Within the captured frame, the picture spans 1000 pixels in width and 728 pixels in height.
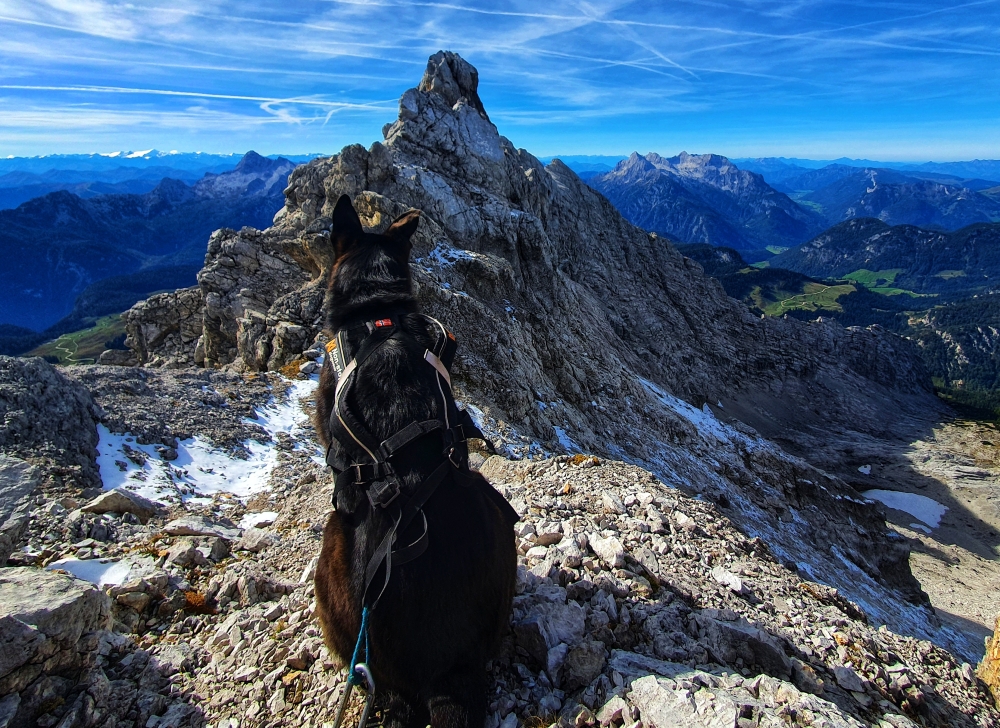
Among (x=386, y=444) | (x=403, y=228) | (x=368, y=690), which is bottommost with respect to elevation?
(x=368, y=690)

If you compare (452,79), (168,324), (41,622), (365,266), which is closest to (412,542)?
(41,622)

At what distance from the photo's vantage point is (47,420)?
789 cm

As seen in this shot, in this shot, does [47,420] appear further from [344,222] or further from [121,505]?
[344,222]

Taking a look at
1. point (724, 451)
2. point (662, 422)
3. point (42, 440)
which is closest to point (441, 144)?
point (662, 422)

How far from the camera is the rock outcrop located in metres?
17.7

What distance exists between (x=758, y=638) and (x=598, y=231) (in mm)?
48341

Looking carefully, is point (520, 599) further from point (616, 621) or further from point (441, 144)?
point (441, 144)

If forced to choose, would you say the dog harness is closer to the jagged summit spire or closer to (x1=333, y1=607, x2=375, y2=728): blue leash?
(x1=333, y1=607, x2=375, y2=728): blue leash

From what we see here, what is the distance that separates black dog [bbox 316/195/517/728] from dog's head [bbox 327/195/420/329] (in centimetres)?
9

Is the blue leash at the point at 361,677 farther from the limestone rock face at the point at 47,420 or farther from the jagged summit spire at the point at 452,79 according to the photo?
the jagged summit spire at the point at 452,79

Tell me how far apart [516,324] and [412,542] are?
18.5 m

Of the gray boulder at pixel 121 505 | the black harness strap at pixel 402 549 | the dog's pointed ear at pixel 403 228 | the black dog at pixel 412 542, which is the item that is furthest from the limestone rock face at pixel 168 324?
the black harness strap at pixel 402 549

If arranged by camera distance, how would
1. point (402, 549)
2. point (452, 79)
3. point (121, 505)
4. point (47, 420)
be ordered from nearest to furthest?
point (402, 549) < point (121, 505) < point (47, 420) < point (452, 79)

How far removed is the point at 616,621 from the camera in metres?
4.32
